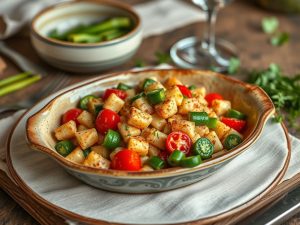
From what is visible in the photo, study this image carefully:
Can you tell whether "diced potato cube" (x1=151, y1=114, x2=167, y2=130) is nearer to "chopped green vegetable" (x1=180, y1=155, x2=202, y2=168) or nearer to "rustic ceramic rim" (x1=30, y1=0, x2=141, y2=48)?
"chopped green vegetable" (x1=180, y1=155, x2=202, y2=168)

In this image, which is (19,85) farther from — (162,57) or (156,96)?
(156,96)

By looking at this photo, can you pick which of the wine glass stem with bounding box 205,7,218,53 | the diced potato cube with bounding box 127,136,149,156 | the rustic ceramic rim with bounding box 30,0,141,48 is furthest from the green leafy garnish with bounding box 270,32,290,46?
the diced potato cube with bounding box 127,136,149,156

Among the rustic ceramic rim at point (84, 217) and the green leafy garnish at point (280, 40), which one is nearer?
the rustic ceramic rim at point (84, 217)

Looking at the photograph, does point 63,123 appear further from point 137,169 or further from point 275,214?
point 275,214

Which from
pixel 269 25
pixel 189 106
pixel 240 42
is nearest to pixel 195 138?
pixel 189 106

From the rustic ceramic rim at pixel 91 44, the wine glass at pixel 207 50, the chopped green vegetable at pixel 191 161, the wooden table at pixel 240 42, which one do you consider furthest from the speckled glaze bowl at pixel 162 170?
the wine glass at pixel 207 50

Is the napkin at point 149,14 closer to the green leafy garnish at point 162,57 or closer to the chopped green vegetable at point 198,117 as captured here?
the green leafy garnish at point 162,57
